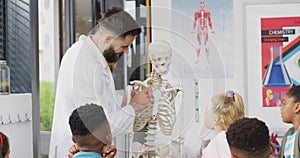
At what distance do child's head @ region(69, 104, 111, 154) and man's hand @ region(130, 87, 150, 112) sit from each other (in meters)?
0.18

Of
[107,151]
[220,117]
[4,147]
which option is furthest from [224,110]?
[4,147]

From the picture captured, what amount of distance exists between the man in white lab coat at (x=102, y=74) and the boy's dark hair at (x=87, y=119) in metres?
0.10

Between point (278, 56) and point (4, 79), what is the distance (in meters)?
1.45

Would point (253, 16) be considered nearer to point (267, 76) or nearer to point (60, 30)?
point (267, 76)

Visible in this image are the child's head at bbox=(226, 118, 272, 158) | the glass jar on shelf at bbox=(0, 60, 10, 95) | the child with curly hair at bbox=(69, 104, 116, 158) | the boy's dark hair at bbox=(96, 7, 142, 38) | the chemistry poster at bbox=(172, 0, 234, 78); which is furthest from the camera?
the chemistry poster at bbox=(172, 0, 234, 78)

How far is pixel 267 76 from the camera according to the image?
8.71 ft

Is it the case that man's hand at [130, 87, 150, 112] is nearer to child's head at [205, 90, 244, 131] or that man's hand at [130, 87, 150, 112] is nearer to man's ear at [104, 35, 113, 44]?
man's ear at [104, 35, 113, 44]

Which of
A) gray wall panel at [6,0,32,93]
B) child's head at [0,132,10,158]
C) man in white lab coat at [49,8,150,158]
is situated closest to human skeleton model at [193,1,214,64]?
man in white lab coat at [49,8,150,158]

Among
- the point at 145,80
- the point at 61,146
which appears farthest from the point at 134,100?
the point at 61,146

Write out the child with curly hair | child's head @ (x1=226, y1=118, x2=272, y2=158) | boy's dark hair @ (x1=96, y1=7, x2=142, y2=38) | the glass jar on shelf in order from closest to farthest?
child's head @ (x1=226, y1=118, x2=272, y2=158) → the child with curly hair → boy's dark hair @ (x1=96, y1=7, x2=142, y2=38) → the glass jar on shelf

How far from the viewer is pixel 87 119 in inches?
69.4

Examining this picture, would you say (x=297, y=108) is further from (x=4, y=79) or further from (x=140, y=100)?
(x=4, y=79)

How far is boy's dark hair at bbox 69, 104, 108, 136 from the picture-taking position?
1.74 m

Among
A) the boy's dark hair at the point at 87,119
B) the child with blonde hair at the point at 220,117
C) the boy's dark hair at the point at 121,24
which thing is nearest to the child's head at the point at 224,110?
the child with blonde hair at the point at 220,117
